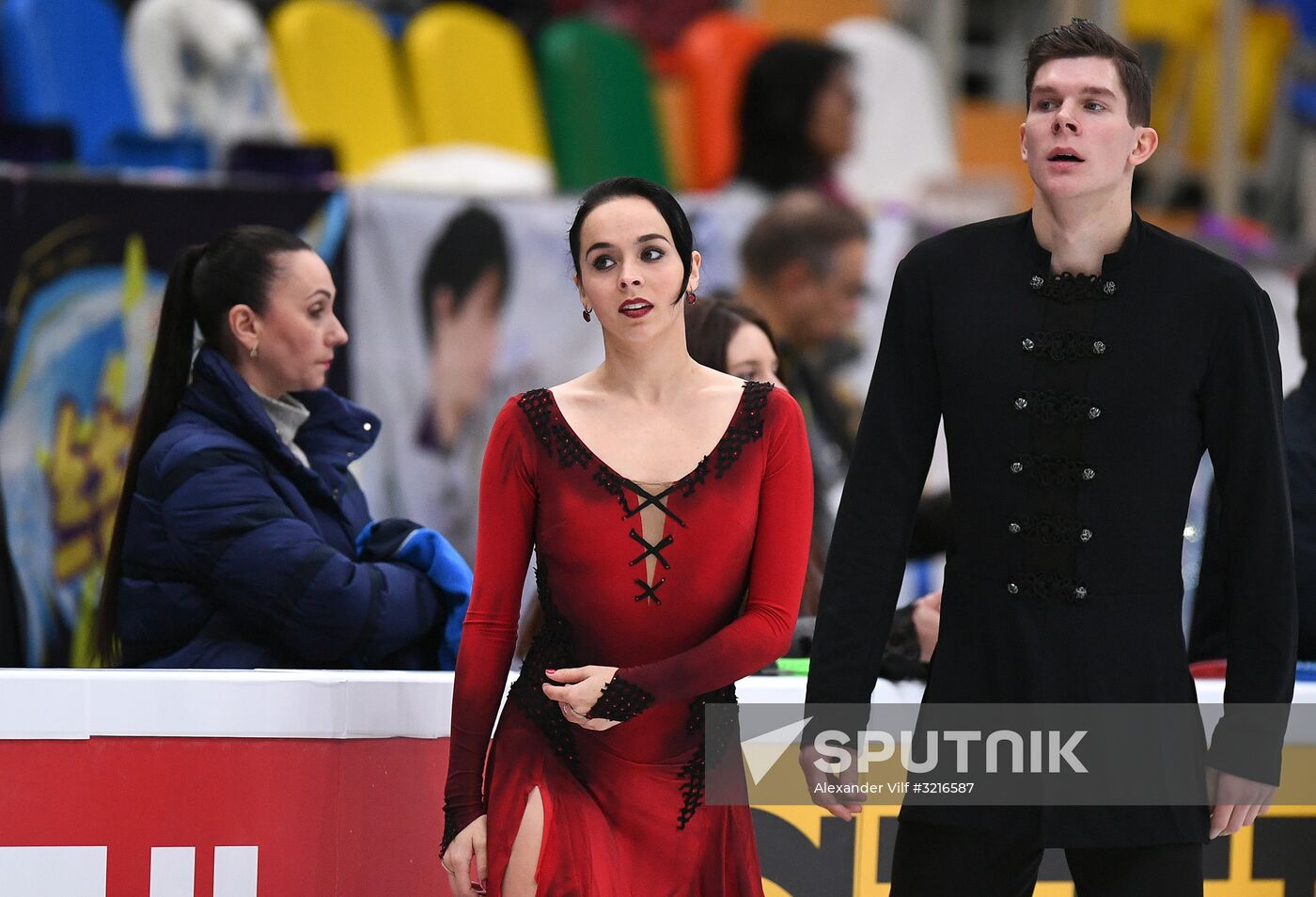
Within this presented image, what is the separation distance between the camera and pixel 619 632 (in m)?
2.34

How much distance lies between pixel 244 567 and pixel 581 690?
3.07ft

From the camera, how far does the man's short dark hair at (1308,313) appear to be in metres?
3.59

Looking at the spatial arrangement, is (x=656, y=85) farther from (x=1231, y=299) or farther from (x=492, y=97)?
Result: (x=1231, y=299)

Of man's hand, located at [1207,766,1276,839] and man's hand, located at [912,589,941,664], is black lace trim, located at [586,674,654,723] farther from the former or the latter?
man's hand, located at [912,589,941,664]

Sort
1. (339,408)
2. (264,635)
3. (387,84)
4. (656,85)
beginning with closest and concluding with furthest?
1. (264,635)
2. (339,408)
3. (387,84)
4. (656,85)

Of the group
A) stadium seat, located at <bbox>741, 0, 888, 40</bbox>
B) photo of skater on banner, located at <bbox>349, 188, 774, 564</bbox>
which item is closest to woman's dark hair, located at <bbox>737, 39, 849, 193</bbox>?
photo of skater on banner, located at <bbox>349, 188, 774, 564</bbox>

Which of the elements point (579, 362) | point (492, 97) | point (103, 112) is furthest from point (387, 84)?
point (579, 362)

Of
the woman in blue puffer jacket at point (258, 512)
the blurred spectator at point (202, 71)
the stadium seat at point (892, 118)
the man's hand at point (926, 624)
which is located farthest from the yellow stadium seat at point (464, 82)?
the man's hand at point (926, 624)

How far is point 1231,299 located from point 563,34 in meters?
6.26

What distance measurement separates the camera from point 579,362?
579 cm

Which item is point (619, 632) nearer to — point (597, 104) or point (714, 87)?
point (597, 104)

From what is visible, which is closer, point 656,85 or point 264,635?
point 264,635

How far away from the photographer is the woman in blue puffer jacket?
3.00 meters

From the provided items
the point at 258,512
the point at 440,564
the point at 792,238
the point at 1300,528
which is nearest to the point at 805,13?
the point at 792,238
